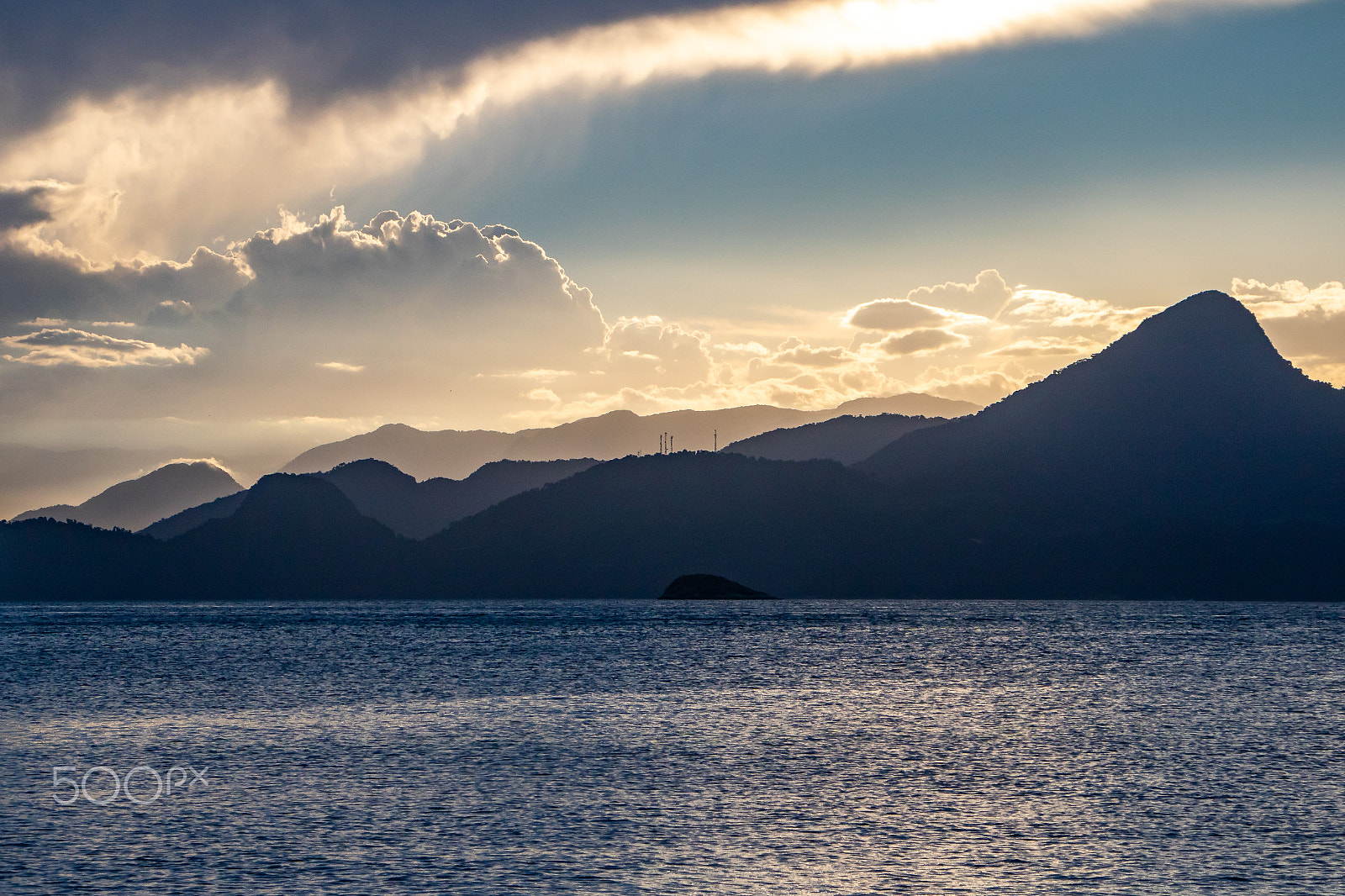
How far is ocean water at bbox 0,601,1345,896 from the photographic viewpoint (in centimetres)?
3462

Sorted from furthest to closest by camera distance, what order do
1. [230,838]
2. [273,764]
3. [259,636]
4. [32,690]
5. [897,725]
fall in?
[259,636] → [32,690] → [897,725] → [273,764] → [230,838]

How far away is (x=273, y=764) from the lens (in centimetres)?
5425

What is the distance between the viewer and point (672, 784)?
4978cm

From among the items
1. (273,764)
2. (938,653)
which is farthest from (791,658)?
(273,764)

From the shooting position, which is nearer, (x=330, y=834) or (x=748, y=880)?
(x=748, y=880)

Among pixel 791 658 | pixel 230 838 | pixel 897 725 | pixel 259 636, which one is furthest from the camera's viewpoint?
pixel 259 636

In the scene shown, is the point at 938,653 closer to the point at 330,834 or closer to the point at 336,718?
the point at 336,718

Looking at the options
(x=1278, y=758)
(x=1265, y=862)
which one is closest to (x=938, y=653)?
(x=1278, y=758)

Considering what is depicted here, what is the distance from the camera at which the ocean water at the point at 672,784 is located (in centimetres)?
3462

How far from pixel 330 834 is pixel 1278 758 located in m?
44.2

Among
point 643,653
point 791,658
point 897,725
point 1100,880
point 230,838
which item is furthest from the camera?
point 643,653

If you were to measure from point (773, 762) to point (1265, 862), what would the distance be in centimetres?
2380

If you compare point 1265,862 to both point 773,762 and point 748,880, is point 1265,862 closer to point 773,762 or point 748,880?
point 748,880

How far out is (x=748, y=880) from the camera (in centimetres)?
3359
